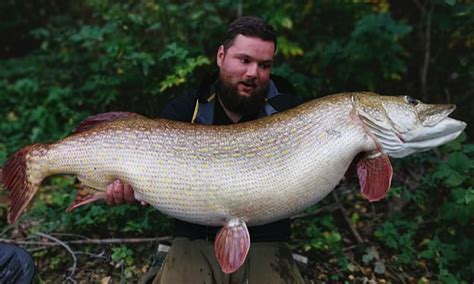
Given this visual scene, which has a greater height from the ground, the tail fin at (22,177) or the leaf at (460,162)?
the leaf at (460,162)

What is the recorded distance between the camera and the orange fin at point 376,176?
2.55 m

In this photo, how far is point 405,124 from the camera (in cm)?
257

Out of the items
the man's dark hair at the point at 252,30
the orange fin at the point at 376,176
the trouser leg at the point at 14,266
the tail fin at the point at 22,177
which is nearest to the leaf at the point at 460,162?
the orange fin at the point at 376,176

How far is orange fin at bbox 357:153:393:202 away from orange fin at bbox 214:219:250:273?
66 cm

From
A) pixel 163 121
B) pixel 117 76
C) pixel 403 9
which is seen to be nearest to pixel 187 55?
pixel 117 76

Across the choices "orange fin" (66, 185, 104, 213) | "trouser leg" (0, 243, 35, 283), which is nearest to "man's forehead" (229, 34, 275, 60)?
"orange fin" (66, 185, 104, 213)

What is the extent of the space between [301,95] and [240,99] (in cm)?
206

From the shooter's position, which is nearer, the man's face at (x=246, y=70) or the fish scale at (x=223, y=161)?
the fish scale at (x=223, y=161)

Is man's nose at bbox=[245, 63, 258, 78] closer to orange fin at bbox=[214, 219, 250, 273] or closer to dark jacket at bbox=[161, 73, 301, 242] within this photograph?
dark jacket at bbox=[161, 73, 301, 242]

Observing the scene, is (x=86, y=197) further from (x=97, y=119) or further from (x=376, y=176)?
(x=376, y=176)

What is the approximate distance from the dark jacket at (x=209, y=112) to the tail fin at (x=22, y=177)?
0.84 meters

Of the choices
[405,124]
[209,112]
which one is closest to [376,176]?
[405,124]

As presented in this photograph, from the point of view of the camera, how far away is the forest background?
370 cm

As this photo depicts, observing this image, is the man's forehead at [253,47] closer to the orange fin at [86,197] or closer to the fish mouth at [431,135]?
the fish mouth at [431,135]
